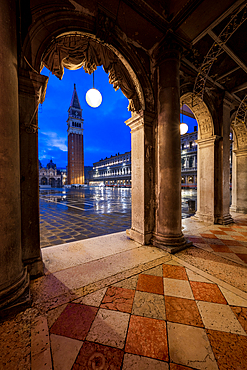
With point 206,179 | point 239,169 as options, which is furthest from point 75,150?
point 206,179

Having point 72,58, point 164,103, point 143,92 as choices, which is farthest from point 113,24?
point 164,103

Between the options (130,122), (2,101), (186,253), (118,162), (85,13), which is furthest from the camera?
(118,162)

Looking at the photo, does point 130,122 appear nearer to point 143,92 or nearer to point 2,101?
point 143,92

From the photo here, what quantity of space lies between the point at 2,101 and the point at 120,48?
2.41 meters

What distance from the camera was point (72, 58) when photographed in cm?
286

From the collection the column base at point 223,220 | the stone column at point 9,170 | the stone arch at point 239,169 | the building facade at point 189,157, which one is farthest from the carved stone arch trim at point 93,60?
the building facade at point 189,157

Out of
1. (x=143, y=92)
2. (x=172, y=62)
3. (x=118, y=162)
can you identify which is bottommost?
(x=143, y=92)

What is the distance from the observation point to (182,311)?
58.3 inches

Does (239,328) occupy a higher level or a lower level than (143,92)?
lower

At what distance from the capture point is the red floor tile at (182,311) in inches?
54.0

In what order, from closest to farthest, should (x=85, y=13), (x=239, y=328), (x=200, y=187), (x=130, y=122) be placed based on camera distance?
(x=239, y=328) < (x=85, y=13) < (x=130, y=122) < (x=200, y=187)

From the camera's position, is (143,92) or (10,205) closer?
(10,205)

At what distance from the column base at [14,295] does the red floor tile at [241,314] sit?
6.78 feet

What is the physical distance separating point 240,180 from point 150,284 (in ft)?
22.3
